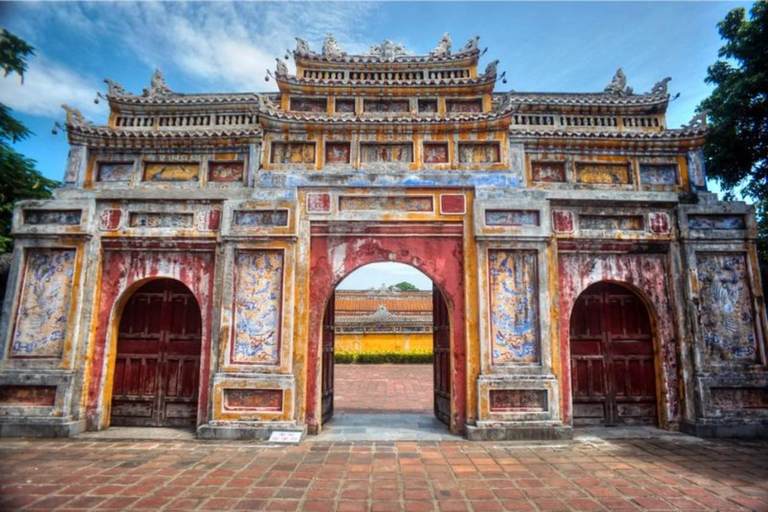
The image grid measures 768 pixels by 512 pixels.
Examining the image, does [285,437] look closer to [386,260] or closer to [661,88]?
[386,260]

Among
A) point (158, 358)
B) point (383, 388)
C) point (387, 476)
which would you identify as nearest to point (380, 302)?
point (383, 388)

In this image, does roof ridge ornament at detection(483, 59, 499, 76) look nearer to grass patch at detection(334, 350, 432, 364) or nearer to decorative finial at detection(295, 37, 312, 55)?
decorative finial at detection(295, 37, 312, 55)

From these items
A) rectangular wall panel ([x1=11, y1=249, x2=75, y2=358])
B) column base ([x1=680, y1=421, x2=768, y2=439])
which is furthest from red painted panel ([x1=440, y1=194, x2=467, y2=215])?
rectangular wall panel ([x1=11, y1=249, x2=75, y2=358])

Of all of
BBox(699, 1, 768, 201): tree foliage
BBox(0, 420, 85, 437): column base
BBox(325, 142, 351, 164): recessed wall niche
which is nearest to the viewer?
BBox(0, 420, 85, 437): column base

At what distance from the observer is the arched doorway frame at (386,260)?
23.7 ft

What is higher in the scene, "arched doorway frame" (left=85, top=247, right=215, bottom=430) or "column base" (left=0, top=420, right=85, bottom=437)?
"arched doorway frame" (left=85, top=247, right=215, bottom=430)

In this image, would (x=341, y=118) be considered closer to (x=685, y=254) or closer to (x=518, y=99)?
(x=518, y=99)

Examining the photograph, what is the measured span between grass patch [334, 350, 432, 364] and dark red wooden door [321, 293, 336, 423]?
42.1 feet

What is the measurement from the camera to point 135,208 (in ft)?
24.6

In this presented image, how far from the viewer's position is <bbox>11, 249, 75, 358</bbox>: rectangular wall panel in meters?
7.02

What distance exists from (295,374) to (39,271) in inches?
186

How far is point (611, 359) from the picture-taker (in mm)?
7641

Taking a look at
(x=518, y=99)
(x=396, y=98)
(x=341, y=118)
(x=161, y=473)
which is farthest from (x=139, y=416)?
(x=518, y=99)

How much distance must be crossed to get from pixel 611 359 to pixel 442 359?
300 cm
